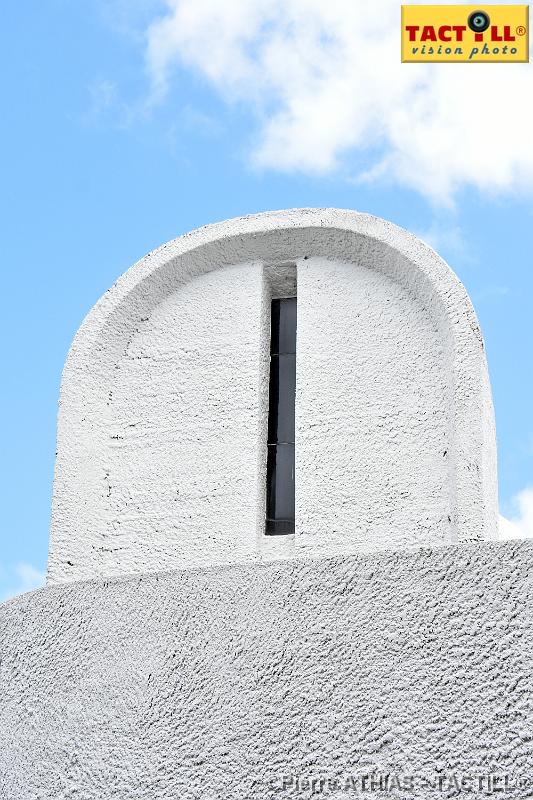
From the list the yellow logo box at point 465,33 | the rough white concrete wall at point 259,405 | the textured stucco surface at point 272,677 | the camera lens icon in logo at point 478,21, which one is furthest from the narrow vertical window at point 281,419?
the camera lens icon in logo at point 478,21

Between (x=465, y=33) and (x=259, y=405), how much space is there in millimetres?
3162

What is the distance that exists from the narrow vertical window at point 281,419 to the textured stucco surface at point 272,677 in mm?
883

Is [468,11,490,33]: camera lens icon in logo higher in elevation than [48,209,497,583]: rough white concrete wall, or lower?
higher

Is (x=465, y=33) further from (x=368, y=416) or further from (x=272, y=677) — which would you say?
(x=272, y=677)

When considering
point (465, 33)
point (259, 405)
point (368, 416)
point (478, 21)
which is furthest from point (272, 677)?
point (478, 21)

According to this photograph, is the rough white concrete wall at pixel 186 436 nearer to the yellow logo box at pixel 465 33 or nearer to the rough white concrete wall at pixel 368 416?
the rough white concrete wall at pixel 368 416

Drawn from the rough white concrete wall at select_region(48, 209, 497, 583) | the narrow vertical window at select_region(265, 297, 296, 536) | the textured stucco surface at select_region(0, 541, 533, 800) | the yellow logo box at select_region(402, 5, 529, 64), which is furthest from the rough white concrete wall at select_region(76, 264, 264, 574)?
the yellow logo box at select_region(402, 5, 529, 64)

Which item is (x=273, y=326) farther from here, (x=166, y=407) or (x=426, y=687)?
(x=426, y=687)

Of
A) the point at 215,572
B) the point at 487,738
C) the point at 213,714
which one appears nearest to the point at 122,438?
the point at 215,572

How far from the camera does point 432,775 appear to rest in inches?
159

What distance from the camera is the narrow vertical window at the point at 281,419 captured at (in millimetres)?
5648

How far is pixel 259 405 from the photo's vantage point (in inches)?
225

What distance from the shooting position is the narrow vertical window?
5648 mm

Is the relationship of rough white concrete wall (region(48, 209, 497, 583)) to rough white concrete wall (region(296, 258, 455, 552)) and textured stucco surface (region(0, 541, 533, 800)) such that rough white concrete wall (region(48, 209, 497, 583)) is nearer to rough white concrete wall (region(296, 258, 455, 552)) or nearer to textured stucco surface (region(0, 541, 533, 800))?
rough white concrete wall (region(296, 258, 455, 552))
